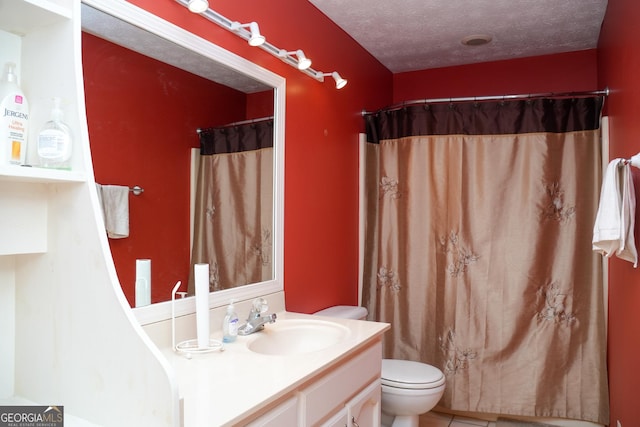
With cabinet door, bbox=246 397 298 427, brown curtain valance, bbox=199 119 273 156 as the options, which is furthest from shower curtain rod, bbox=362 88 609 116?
cabinet door, bbox=246 397 298 427

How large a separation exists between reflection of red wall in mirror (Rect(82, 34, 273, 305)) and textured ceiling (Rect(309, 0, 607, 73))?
121 centimetres

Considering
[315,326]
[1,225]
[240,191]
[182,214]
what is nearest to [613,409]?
[315,326]

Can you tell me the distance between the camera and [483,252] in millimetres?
2818

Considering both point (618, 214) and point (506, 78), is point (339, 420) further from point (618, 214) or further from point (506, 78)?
point (506, 78)

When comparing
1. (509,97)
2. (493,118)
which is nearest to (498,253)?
(493,118)

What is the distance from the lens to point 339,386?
1555 mm

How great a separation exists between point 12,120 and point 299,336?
4.31 ft

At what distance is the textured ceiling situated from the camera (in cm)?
257

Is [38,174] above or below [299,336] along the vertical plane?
above

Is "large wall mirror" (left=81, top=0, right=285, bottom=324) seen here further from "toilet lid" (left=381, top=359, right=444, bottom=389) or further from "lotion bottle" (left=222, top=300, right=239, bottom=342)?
"toilet lid" (left=381, top=359, right=444, bottom=389)

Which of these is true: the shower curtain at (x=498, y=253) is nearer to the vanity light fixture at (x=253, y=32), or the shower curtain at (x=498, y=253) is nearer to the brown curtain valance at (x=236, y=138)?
the brown curtain valance at (x=236, y=138)

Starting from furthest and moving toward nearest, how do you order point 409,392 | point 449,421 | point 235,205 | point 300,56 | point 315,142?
point 449,421 < point 315,142 < point 409,392 < point 300,56 < point 235,205

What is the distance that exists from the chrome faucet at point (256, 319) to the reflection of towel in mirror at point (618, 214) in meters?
1.34

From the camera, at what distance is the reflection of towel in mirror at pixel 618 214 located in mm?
1769
